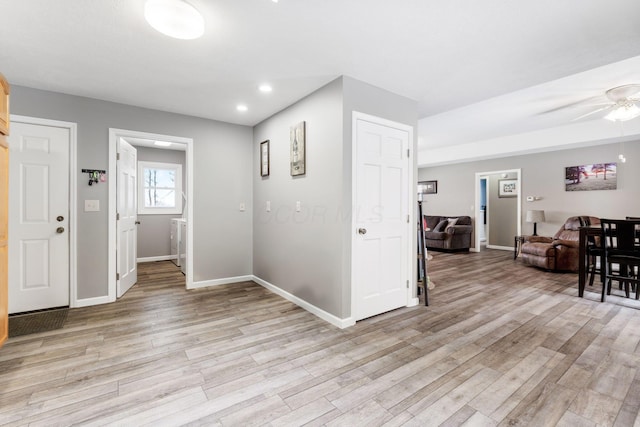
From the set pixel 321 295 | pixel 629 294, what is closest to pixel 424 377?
pixel 321 295

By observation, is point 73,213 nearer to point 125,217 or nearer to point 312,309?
point 125,217

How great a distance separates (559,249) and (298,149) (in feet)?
16.1

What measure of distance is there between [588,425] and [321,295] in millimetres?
2048

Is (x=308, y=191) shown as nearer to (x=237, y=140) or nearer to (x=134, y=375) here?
(x=237, y=140)

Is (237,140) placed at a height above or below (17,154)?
above

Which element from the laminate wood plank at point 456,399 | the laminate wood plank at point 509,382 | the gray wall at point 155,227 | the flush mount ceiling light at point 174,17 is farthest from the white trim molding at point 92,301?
the laminate wood plank at point 509,382

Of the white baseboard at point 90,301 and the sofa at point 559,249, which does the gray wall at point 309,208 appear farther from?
the sofa at point 559,249

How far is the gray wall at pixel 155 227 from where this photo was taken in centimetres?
587

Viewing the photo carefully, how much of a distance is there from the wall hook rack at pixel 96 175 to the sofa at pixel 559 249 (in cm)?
683

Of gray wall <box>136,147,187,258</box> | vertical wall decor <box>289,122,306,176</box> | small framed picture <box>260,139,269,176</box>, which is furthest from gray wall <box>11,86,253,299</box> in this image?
gray wall <box>136,147,187,258</box>

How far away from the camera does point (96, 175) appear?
132 inches

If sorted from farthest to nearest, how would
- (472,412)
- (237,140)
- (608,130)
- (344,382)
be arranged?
1. (608,130)
2. (237,140)
3. (344,382)
4. (472,412)

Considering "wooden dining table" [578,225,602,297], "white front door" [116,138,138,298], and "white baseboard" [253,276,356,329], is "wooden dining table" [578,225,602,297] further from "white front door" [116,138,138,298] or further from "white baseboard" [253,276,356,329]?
"white front door" [116,138,138,298]

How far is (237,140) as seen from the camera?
432cm
